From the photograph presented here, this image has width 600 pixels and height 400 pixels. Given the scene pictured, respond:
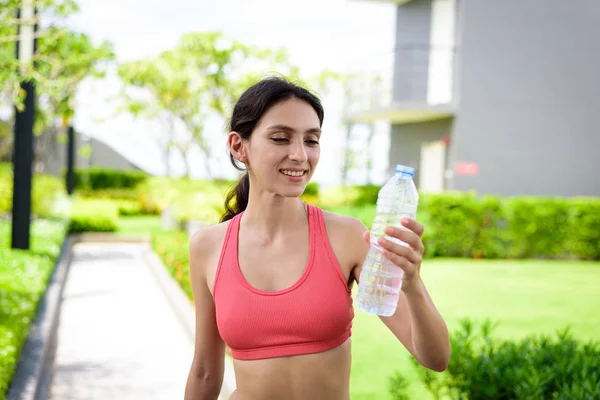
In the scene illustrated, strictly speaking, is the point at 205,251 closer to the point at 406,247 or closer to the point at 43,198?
the point at 406,247

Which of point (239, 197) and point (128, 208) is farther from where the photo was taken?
point (128, 208)

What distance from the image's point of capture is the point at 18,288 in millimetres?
8719

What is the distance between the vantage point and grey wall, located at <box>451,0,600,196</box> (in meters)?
22.0

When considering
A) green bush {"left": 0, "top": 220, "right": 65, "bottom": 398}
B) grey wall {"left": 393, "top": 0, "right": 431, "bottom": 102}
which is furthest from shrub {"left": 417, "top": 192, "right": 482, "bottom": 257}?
green bush {"left": 0, "top": 220, "right": 65, "bottom": 398}

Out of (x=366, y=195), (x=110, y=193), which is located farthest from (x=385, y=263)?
(x=110, y=193)

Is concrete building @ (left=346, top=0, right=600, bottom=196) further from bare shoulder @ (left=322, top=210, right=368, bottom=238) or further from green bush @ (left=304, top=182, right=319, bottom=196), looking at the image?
bare shoulder @ (left=322, top=210, right=368, bottom=238)

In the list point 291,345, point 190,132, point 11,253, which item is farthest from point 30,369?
point 190,132

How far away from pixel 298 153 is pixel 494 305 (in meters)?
9.41

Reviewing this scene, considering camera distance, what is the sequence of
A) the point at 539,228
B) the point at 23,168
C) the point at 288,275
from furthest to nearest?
the point at 539,228 → the point at 23,168 → the point at 288,275

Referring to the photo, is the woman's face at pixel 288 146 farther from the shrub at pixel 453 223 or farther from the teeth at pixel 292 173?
the shrub at pixel 453 223

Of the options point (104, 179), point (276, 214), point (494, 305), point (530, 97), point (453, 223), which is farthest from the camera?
point (104, 179)

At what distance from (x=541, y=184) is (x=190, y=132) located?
14651mm

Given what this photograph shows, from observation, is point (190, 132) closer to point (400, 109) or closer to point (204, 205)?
point (400, 109)

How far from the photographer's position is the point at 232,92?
91.0 ft
